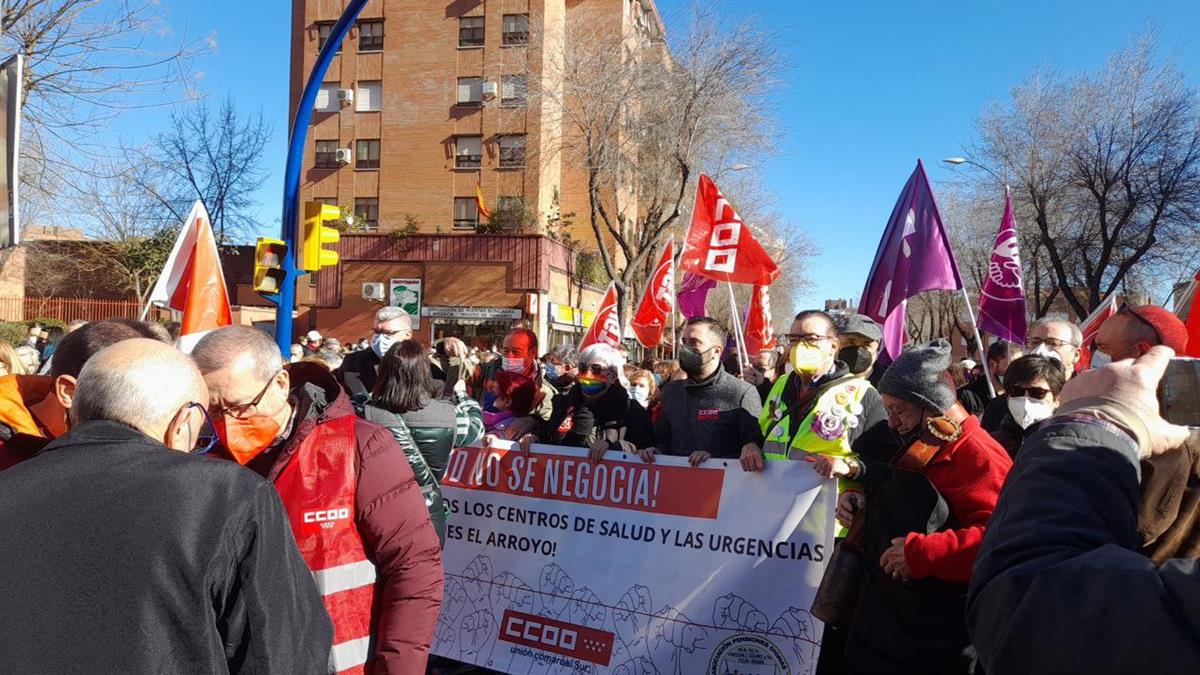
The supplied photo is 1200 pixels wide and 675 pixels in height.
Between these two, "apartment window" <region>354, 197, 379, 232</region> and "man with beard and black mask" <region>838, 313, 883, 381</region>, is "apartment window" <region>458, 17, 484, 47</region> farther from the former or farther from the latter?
"man with beard and black mask" <region>838, 313, 883, 381</region>

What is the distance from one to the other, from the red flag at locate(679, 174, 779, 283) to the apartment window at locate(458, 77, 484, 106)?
2935cm

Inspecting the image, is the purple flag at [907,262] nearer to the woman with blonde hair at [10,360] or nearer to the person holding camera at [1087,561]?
the person holding camera at [1087,561]

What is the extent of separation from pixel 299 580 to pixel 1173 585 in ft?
5.53

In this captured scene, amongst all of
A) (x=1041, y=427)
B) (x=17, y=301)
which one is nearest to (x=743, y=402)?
(x=1041, y=427)

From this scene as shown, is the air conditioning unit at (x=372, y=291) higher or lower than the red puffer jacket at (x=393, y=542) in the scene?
higher

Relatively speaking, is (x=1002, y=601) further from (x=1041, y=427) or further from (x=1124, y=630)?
(x=1041, y=427)

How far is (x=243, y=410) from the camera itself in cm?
261

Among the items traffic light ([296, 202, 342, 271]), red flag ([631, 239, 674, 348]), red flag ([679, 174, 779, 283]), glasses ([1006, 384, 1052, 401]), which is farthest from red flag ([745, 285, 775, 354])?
glasses ([1006, 384, 1052, 401])

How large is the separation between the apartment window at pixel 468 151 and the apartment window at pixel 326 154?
6.07m

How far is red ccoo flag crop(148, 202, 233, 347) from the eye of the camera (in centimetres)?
621

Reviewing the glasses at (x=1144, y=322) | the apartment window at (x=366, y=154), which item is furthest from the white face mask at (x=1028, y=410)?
the apartment window at (x=366, y=154)

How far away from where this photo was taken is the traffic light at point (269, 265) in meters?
9.79

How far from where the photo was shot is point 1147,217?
2594 cm

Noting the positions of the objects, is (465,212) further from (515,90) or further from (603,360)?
(603,360)
